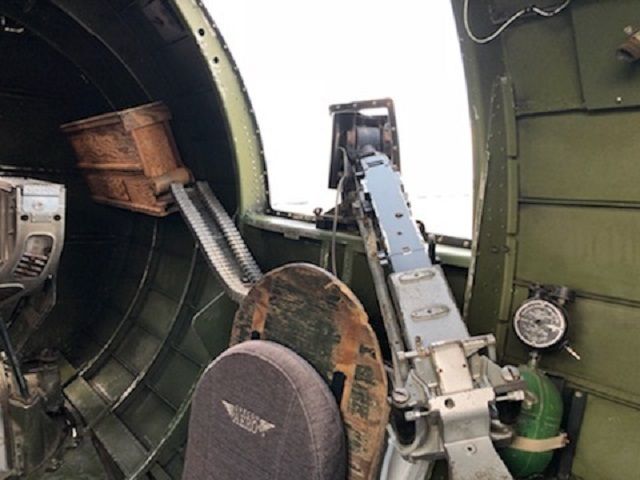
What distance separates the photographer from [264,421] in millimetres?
1883

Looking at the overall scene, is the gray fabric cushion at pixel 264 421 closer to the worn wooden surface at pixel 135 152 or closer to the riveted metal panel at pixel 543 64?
the riveted metal panel at pixel 543 64

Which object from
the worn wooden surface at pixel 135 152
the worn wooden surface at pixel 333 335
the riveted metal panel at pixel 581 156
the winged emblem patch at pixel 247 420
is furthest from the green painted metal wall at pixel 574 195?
the worn wooden surface at pixel 135 152

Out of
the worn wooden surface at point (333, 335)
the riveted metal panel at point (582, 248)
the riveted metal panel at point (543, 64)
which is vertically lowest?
the worn wooden surface at point (333, 335)

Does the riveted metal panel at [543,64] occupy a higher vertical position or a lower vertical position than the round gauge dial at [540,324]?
higher

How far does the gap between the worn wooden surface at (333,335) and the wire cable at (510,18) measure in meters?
0.87

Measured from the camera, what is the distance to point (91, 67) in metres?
3.59

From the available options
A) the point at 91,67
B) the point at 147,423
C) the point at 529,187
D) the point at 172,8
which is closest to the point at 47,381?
the point at 147,423

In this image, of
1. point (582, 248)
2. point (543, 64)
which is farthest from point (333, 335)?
point (543, 64)

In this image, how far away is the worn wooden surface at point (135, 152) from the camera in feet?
10.3

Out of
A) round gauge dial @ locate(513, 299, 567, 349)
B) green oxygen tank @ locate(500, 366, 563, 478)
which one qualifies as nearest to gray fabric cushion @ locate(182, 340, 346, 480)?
green oxygen tank @ locate(500, 366, 563, 478)

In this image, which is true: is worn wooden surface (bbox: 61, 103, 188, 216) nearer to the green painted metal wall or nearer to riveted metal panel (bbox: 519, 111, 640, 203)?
the green painted metal wall

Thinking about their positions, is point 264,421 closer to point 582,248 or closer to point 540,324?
point 540,324

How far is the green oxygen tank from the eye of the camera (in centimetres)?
151

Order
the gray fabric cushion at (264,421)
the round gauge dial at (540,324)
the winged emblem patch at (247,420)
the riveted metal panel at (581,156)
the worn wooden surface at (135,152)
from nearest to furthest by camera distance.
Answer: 1. the riveted metal panel at (581,156)
2. the round gauge dial at (540,324)
3. the gray fabric cushion at (264,421)
4. the winged emblem patch at (247,420)
5. the worn wooden surface at (135,152)
